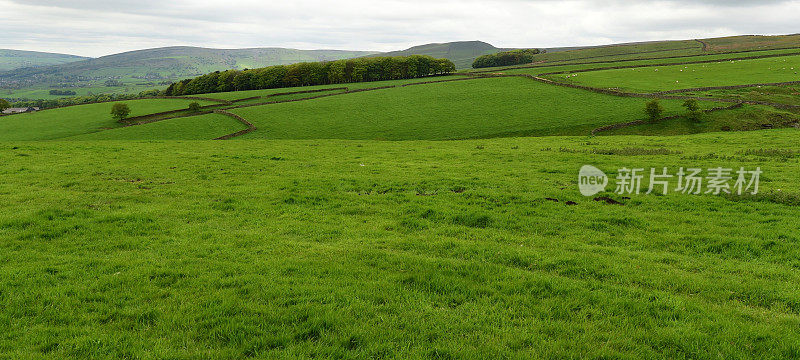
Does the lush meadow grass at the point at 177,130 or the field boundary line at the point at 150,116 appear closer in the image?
the lush meadow grass at the point at 177,130

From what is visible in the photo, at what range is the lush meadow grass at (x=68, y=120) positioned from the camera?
61656 millimetres

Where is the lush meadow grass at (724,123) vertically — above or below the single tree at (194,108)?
below

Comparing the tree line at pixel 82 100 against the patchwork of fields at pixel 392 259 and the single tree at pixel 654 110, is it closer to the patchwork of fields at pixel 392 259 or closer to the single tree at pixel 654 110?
the patchwork of fields at pixel 392 259

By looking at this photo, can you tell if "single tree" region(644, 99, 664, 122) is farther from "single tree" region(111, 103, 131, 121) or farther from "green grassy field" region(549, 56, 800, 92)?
"single tree" region(111, 103, 131, 121)

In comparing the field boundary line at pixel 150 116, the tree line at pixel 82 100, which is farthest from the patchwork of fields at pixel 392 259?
the tree line at pixel 82 100

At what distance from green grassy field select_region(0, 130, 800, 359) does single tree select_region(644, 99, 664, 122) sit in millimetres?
36753

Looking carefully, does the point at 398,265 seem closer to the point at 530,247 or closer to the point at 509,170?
the point at 530,247

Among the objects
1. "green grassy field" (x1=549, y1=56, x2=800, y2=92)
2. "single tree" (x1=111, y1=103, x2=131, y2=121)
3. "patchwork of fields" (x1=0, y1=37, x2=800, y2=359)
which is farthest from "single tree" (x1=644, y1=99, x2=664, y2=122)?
"single tree" (x1=111, y1=103, x2=131, y2=121)

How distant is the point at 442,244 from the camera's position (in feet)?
35.7

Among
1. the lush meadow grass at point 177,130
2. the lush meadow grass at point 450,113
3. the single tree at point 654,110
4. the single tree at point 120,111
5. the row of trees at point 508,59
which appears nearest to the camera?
the single tree at point 654,110

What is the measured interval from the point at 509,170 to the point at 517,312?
51.1 feet

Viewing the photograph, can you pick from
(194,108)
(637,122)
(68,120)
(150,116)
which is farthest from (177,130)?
(637,122)

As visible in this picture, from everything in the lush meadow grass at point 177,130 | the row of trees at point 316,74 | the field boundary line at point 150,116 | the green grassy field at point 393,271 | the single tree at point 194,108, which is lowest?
the green grassy field at point 393,271

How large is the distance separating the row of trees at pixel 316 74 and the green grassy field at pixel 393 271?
3972 inches
